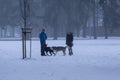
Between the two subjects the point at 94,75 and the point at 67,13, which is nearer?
the point at 94,75

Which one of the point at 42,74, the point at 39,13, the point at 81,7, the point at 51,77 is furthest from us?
the point at 39,13

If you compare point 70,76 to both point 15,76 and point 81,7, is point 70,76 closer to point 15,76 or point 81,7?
point 15,76

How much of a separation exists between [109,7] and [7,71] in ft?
200

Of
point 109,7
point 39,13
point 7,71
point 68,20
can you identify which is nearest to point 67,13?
point 68,20

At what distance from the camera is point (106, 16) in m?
78.4

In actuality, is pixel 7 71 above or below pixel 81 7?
below

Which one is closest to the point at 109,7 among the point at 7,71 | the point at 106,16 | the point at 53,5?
the point at 106,16

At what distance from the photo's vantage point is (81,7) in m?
73.9

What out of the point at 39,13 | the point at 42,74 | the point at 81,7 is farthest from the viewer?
the point at 39,13

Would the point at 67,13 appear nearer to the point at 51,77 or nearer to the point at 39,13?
the point at 39,13

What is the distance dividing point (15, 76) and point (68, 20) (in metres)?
62.0

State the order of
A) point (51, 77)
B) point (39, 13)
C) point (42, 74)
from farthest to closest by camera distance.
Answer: point (39, 13) < point (42, 74) < point (51, 77)

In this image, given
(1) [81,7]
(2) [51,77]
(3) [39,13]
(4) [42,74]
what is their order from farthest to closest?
(3) [39,13] < (1) [81,7] < (4) [42,74] < (2) [51,77]

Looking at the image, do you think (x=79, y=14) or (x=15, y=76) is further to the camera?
(x=79, y=14)
